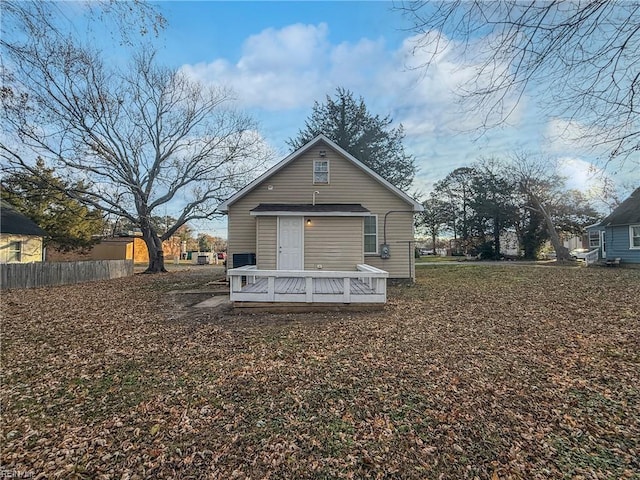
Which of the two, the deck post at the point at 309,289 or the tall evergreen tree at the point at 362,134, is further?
the tall evergreen tree at the point at 362,134

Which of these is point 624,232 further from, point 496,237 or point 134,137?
point 134,137

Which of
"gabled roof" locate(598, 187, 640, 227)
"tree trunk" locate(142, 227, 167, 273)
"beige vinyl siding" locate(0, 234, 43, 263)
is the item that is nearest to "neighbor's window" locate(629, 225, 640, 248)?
"gabled roof" locate(598, 187, 640, 227)

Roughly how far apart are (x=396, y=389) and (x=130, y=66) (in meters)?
20.5

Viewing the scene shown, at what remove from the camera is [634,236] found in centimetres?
1845

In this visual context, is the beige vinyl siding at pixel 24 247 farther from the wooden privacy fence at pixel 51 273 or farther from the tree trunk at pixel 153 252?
the wooden privacy fence at pixel 51 273

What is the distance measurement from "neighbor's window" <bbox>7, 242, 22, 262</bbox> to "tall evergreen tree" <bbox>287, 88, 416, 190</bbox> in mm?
20631

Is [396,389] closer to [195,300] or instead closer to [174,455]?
[174,455]

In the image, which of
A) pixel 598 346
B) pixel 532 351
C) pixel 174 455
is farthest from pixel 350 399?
pixel 598 346

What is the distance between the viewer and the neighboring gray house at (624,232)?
18.3 m

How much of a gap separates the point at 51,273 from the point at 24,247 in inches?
315

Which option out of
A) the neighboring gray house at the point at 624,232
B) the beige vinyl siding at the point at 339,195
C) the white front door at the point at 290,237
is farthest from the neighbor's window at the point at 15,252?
the neighboring gray house at the point at 624,232

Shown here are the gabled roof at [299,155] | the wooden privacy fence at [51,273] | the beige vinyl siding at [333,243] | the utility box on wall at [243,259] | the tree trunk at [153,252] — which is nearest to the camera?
the beige vinyl siding at [333,243]

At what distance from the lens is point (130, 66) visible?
16.9m

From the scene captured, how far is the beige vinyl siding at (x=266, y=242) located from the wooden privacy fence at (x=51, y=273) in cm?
940
